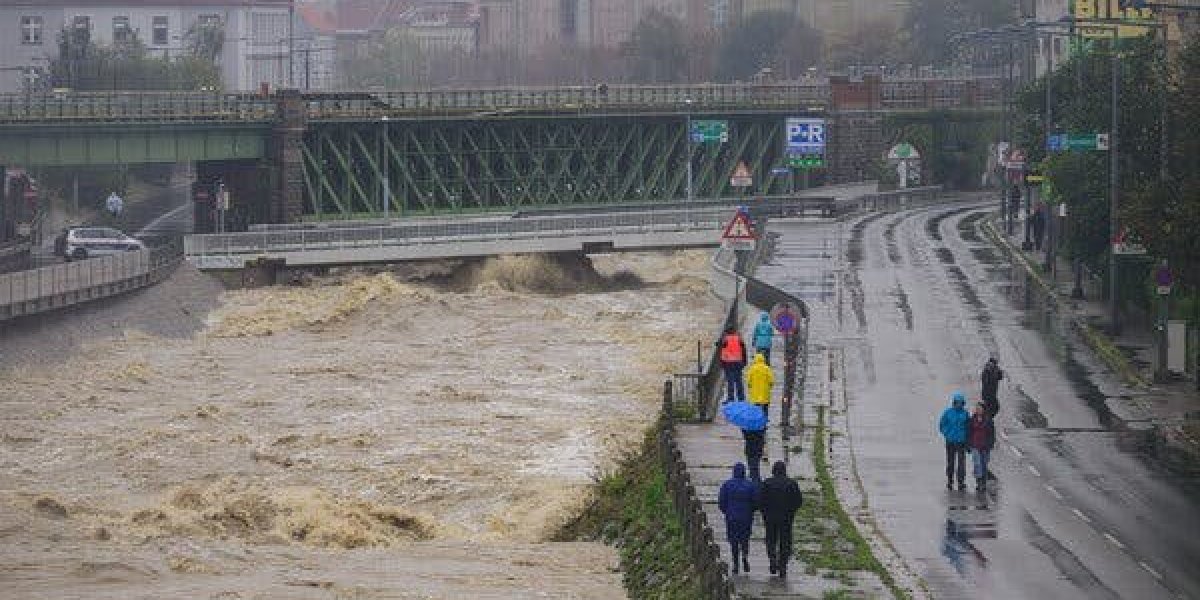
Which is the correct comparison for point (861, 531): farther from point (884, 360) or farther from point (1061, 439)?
point (884, 360)

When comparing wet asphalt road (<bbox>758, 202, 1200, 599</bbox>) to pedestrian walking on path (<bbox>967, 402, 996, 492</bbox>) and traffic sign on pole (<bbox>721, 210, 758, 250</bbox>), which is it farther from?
traffic sign on pole (<bbox>721, 210, 758, 250</bbox>)

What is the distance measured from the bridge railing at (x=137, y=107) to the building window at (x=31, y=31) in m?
62.3

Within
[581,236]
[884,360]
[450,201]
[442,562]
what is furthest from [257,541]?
[450,201]

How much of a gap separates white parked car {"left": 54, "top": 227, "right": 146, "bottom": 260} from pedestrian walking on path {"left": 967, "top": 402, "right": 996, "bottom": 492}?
58393 millimetres

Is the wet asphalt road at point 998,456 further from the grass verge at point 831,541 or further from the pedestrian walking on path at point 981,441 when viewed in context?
the grass verge at point 831,541

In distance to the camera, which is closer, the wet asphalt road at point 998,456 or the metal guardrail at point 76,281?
the wet asphalt road at point 998,456

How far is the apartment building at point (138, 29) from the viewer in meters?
169

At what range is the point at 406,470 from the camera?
46.2 m

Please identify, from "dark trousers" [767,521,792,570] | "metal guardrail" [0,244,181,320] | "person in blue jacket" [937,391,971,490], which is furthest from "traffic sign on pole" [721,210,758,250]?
"metal guardrail" [0,244,181,320]

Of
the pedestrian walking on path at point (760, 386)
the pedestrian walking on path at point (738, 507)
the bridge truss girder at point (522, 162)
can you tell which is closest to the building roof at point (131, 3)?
the bridge truss girder at point (522, 162)

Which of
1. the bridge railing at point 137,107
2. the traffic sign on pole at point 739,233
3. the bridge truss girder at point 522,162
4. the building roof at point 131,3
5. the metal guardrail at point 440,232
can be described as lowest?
the metal guardrail at point 440,232

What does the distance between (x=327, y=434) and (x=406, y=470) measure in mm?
5926

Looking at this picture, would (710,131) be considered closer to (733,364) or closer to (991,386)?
(733,364)

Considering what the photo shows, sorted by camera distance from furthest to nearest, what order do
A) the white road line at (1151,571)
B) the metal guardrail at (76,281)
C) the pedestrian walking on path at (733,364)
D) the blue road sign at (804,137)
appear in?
the blue road sign at (804,137) < the metal guardrail at (76,281) < the pedestrian walking on path at (733,364) < the white road line at (1151,571)
